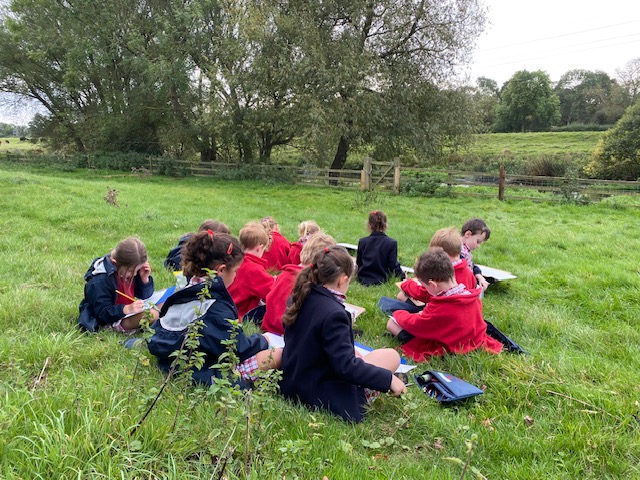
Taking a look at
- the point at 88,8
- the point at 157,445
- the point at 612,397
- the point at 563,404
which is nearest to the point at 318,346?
the point at 157,445

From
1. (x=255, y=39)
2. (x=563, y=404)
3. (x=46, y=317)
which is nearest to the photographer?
(x=563, y=404)

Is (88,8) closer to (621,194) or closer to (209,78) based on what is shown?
(209,78)

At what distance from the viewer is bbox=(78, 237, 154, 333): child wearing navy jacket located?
3.77 metres


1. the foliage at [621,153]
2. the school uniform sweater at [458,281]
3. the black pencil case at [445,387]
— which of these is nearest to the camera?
the black pencil case at [445,387]

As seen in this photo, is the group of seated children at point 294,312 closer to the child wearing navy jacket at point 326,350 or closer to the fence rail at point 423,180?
the child wearing navy jacket at point 326,350

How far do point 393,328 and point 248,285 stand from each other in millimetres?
1603

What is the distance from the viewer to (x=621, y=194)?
14.9 m

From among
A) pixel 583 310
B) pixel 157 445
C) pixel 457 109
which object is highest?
pixel 457 109

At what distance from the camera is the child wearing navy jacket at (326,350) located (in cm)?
266

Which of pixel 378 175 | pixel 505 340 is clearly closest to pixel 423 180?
pixel 378 175

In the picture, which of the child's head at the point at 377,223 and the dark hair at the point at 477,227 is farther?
the child's head at the point at 377,223

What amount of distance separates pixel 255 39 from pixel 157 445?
64.3 feet

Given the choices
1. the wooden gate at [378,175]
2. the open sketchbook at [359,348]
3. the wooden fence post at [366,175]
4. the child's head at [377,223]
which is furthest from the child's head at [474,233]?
the wooden fence post at [366,175]

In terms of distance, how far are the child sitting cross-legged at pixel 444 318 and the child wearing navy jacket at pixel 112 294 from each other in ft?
8.19
